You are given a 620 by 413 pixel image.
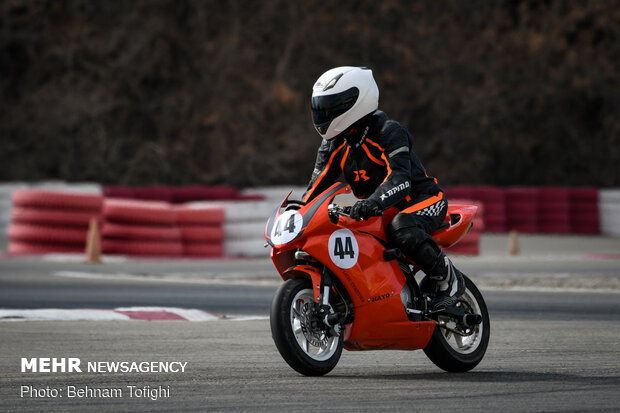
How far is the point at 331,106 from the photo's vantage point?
24.7 ft

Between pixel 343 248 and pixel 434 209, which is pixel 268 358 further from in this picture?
pixel 434 209

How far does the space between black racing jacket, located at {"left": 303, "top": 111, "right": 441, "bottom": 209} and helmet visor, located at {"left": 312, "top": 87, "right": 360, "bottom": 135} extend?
0.13m

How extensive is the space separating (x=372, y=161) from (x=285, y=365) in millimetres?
1398

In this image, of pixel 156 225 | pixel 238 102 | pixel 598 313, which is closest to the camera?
pixel 598 313

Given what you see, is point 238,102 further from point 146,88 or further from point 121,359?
point 121,359

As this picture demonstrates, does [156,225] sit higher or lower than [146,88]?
lower

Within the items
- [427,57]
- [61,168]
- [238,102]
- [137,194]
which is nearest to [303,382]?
[137,194]

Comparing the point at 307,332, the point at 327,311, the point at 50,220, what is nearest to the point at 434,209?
the point at 327,311

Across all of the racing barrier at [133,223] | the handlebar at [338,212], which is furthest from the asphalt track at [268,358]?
the racing barrier at [133,223]

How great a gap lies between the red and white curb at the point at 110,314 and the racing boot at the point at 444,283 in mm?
3734

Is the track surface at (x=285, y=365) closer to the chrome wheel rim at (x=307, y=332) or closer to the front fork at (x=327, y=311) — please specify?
the chrome wheel rim at (x=307, y=332)

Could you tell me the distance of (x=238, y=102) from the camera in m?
37.8

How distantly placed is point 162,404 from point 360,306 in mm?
1695

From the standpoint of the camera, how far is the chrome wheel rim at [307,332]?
7.07m
